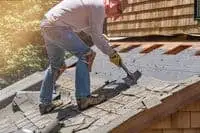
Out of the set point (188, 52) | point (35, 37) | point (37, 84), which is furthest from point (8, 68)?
point (188, 52)

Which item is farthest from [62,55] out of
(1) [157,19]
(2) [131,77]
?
(1) [157,19]

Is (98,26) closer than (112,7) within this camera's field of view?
Yes

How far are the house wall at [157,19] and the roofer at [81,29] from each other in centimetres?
267

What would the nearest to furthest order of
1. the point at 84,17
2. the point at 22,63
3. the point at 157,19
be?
the point at 84,17 < the point at 157,19 < the point at 22,63

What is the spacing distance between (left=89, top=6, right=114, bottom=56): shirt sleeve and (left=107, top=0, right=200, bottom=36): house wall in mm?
2677

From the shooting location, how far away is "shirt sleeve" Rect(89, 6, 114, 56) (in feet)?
17.5

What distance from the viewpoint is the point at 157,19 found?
1029cm

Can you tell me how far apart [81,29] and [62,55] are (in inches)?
21.3

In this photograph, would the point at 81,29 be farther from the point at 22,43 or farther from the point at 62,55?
the point at 22,43

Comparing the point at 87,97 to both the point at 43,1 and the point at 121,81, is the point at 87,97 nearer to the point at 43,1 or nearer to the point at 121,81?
the point at 121,81

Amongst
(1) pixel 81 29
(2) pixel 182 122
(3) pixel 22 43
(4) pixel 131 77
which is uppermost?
(1) pixel 81 29

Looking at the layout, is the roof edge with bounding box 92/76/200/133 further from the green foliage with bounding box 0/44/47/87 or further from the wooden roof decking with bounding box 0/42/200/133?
the green foliage with bounding box 0/44/47/87

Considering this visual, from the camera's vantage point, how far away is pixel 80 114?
5383 millimetres

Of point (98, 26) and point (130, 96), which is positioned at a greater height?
point (98, 26)
